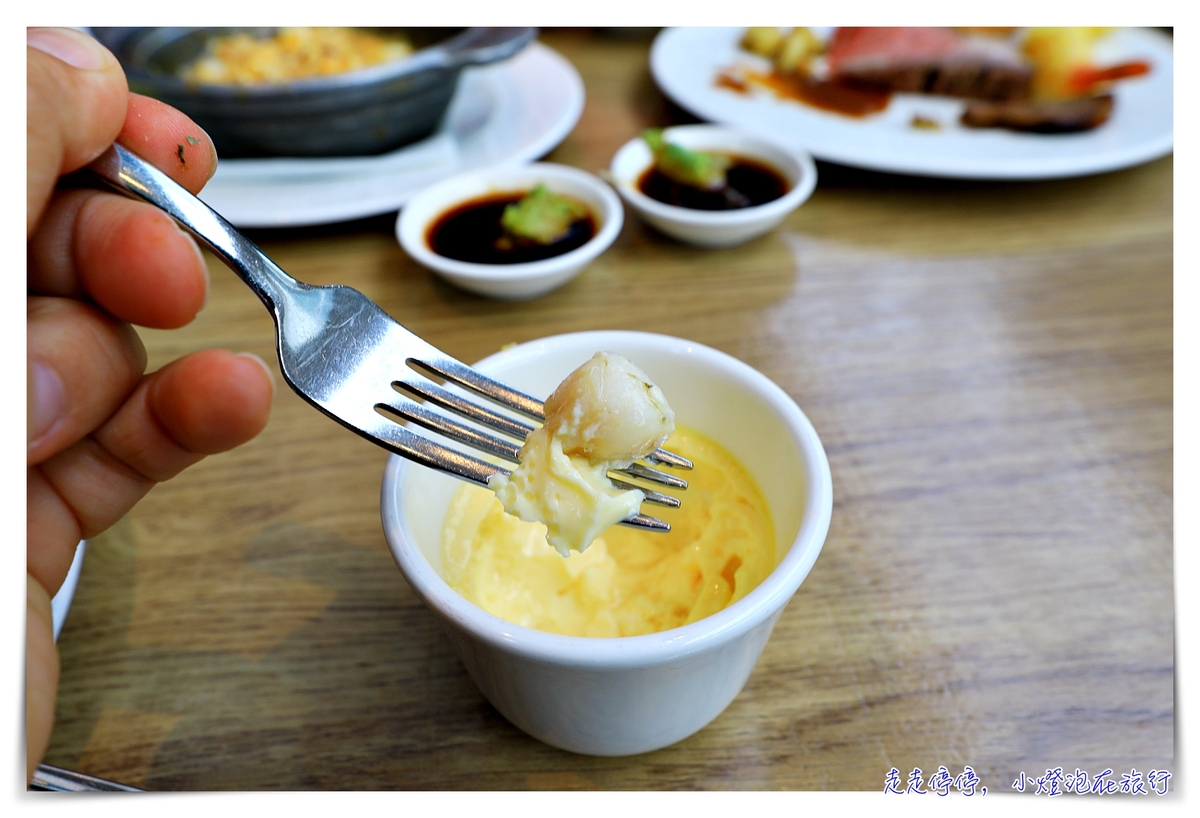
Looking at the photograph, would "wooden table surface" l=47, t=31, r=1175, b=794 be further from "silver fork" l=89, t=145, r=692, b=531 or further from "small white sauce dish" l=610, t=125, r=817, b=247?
"silver fork" l=89, t=145, r=692, b=531

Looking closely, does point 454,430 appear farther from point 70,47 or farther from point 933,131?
point 933,131

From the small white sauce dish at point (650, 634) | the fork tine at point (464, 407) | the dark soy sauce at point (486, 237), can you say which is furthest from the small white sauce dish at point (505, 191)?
the fork tine at point (464, 407)

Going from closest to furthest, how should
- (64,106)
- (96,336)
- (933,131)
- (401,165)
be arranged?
(64,106)
(96,336)
(401,165)
(933,131)

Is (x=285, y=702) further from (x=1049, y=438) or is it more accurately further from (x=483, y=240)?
(x=1049, y=438)

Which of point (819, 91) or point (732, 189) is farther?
point (819, 91)

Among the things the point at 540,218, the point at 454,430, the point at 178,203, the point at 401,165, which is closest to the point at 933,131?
the point at 540,218

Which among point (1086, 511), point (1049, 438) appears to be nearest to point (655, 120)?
point (1049, 438)
